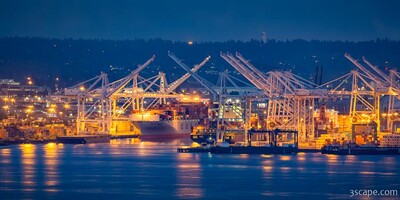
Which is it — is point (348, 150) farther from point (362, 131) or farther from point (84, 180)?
point (84, 180)

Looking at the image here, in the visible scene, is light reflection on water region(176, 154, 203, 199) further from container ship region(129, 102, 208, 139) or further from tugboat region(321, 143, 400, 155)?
container ship region(129, 102, 208, 139)

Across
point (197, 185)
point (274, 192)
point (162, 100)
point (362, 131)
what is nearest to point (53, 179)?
point (197, 185)

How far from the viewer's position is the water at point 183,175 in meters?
49.1

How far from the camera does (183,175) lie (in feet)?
182

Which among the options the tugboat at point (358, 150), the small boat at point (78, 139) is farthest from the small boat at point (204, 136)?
the tugboat at point (358, 150)

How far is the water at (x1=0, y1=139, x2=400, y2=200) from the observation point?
49.1m

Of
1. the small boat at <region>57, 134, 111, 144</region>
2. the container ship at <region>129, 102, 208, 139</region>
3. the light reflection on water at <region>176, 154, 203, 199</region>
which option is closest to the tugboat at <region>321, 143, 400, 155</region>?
the light reflection on water at <region>176, 154, 203, 199</region>

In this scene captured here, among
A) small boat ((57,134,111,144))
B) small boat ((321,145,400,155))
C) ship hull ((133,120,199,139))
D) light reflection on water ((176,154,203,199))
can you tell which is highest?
ship hull ((133,120,199,139))

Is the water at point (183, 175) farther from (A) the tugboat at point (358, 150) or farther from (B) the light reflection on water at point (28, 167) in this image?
(A) the tugboat at point (358, 150)

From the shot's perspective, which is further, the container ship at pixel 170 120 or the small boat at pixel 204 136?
the container ship at pixel 170 120

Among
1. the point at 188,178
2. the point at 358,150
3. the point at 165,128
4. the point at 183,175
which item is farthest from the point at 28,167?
the point at 165,128

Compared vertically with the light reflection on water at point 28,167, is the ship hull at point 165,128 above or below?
above

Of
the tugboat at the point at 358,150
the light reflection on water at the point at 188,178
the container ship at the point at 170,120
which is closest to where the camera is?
the light reflection on water at the point at 188,178

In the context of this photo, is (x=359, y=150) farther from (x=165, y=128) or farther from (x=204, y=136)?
(x=165, y=128)
